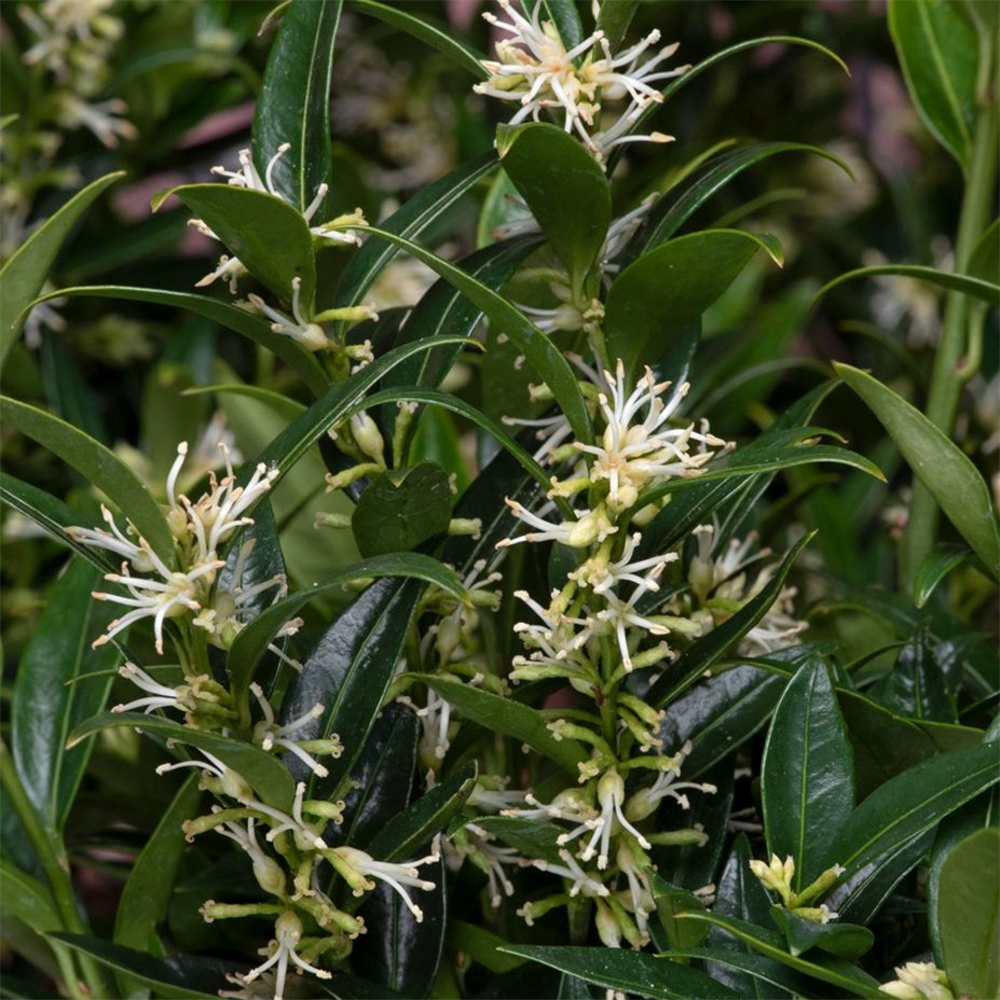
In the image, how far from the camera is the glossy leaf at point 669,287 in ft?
1.98

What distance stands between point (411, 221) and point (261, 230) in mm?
103

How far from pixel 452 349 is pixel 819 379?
92 cm

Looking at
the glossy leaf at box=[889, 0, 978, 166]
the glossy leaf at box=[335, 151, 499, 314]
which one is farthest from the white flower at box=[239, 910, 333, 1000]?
the glossy leaf at box=[889, 0, 978, 166]

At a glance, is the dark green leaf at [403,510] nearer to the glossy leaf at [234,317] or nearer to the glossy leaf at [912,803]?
the glossy leaf at [234,317]

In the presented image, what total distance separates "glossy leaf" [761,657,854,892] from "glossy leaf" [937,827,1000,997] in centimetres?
7

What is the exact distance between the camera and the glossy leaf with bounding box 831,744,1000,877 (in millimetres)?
544

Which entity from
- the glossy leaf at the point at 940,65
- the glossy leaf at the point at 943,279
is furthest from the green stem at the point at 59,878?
the glossy leaf at the point at 940,65

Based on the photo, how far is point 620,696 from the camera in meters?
0.59

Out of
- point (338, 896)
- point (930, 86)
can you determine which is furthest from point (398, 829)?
point (930, 86)

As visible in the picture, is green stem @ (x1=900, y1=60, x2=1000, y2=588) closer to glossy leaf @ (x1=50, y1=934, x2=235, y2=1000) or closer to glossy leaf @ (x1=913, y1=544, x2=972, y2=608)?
glossy leaf @ (x1=913, y1=544, x2=972, y2=608)

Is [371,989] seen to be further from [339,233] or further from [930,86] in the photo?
[930,86]

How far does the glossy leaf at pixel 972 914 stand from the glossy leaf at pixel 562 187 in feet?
0.95

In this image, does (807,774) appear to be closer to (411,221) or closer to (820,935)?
(820,935)

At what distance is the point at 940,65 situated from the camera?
940mm
